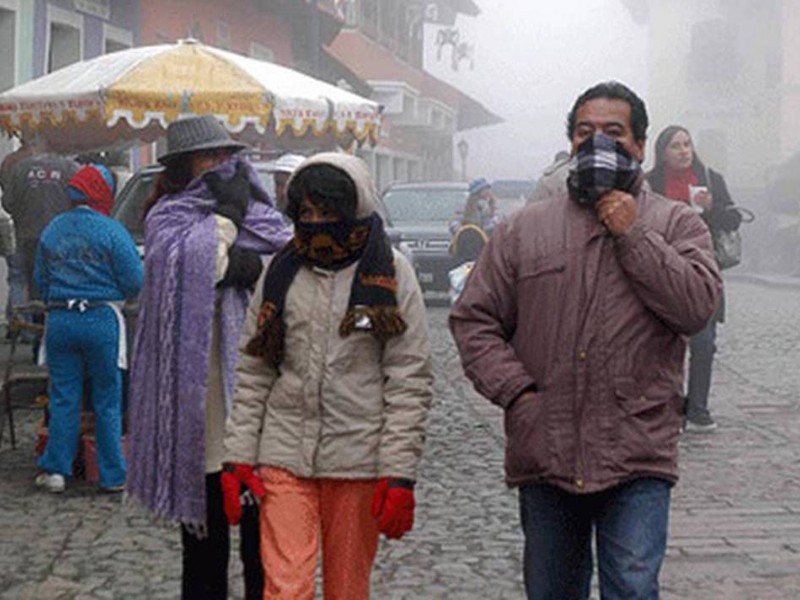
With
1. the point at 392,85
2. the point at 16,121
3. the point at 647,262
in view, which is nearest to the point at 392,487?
the point at 647,262

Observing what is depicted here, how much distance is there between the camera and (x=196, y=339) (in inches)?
189

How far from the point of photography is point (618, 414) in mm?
3748

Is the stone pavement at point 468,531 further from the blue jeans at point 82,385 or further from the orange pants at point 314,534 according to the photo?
the orange pants at point 314,534

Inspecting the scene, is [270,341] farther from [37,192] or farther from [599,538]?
[37,192]

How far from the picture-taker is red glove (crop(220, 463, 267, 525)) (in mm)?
4195

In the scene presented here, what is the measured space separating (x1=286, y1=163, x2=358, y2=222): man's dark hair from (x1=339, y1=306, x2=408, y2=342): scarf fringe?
9.7 inches

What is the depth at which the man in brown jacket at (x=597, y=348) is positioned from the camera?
3.74 meters

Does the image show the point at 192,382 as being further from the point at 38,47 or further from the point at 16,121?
the point at 38,47

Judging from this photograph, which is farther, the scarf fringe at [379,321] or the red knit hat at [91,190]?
the red knit hat at [91,190]

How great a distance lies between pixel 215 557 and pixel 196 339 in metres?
0.65

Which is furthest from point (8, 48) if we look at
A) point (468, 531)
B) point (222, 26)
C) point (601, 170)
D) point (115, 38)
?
point (601, 170)

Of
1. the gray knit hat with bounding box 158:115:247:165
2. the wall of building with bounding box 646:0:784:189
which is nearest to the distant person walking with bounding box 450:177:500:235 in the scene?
the gray knit hat with bounding box 158:115:247:165

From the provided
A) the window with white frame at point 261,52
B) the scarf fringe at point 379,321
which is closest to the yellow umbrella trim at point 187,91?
the scarf fringe at point 379,321

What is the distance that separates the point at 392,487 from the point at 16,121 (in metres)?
8.00
